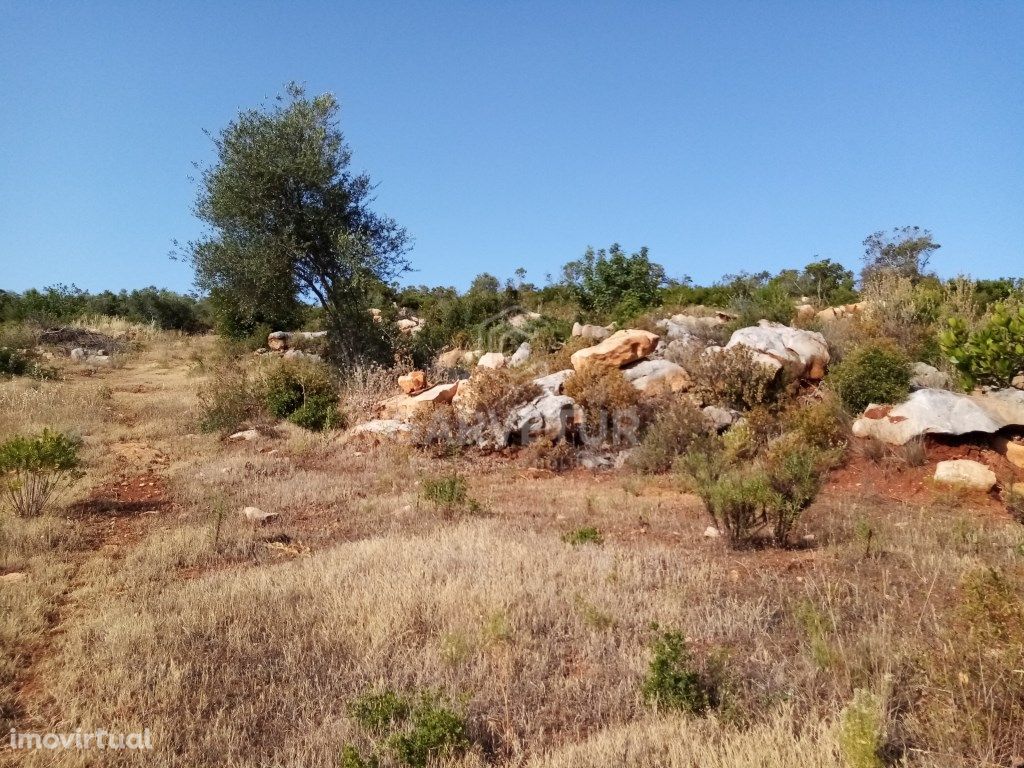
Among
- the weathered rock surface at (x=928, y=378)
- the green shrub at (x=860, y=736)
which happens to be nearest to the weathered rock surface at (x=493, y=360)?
the weathered rock surface at (x=928, y=378)

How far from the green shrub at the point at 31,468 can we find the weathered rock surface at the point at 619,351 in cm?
831

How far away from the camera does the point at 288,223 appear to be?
1569 centimetres

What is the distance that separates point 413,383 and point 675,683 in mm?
11659

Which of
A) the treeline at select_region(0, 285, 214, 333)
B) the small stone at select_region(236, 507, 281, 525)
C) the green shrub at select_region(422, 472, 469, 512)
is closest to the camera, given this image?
the small stone at select_region(236, 507, 281, 525)

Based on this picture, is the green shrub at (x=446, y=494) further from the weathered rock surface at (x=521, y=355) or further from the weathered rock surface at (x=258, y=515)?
the weathered rock surface at (x=521, y=355)

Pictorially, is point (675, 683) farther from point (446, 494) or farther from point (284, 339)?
point (284, 339)

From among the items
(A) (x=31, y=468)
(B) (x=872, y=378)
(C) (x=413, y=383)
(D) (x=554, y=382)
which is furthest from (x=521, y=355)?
(A) (x=31, y=468)

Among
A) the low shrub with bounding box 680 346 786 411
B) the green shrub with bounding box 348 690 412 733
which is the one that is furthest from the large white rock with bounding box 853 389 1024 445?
the green shrub with bounding box 348 690 412 733

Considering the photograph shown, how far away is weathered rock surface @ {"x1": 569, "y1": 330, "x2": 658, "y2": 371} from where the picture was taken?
41.7 feet

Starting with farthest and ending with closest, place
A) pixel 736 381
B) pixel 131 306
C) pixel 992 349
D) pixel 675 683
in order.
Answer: pixel 131 306 < pixel 736 381 < pixel 992 349 < pixel 675 683

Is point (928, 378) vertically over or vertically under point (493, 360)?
under

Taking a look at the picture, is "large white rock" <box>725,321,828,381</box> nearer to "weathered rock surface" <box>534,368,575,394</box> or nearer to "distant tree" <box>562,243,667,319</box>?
"weathered rock surface" <box>534,368,575,394</box>

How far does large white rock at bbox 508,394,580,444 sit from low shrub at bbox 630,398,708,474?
1.59 meters

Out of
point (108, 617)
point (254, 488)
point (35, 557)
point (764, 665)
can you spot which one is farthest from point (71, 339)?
point (764, 665)
